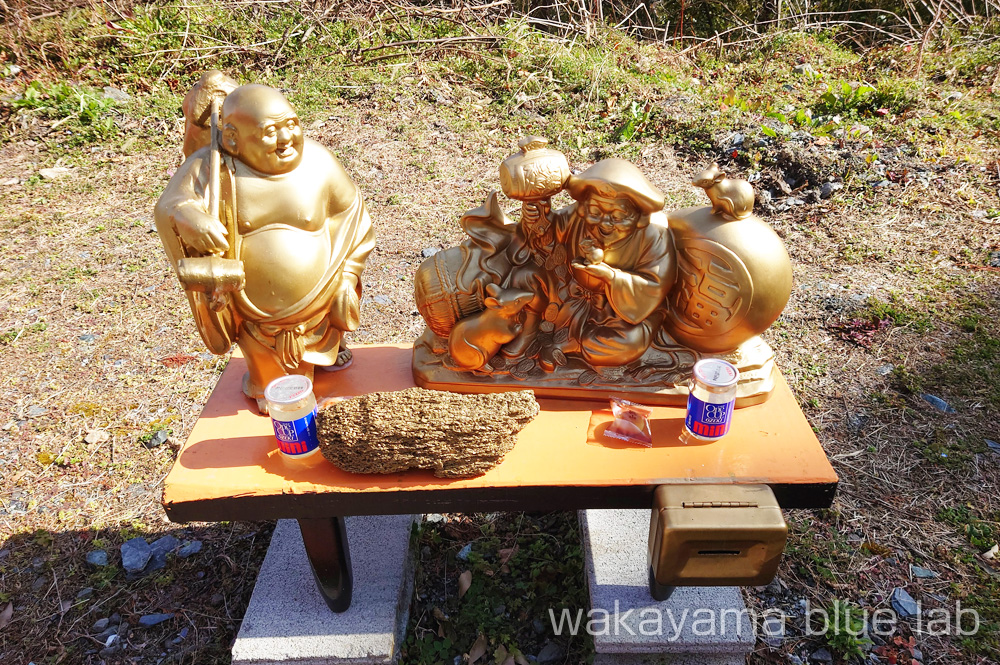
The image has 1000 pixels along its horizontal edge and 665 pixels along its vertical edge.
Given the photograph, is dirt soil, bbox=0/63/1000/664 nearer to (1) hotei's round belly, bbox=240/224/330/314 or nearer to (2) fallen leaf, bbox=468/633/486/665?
(2) fallen leaf, bbox=468/633/486/665

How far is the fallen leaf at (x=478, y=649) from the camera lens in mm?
2207

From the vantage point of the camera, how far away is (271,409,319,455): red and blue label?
75.0 inches

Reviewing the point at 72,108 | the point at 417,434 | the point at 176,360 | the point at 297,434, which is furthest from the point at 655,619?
the point at 72,108

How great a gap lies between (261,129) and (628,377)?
1307mm

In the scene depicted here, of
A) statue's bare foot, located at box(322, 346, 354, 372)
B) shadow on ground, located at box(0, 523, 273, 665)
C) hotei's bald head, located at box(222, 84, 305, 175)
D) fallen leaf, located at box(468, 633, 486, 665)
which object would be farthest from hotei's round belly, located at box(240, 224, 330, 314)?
fallen leaf, located at box(468, 633, 486, 665)

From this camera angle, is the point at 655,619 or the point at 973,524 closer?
the point at 655,619

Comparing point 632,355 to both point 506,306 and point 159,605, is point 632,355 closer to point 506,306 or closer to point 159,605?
point 506,306

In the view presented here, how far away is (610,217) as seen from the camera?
6.26 feet

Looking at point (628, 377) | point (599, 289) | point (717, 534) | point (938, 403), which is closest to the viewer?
point (717, 534)

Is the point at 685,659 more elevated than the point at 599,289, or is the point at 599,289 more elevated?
the point at 599,289

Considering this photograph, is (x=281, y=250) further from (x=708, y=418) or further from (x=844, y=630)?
(x=844, y=630)

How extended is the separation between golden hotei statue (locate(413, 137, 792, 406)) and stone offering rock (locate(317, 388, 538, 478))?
256mm

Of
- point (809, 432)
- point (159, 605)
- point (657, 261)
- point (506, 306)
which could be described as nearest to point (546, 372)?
point (506, 306)

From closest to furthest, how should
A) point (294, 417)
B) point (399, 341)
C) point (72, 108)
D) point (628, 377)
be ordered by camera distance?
point (294, 417) → point (628, 377) → point (399, 341) → point (72, 108)
